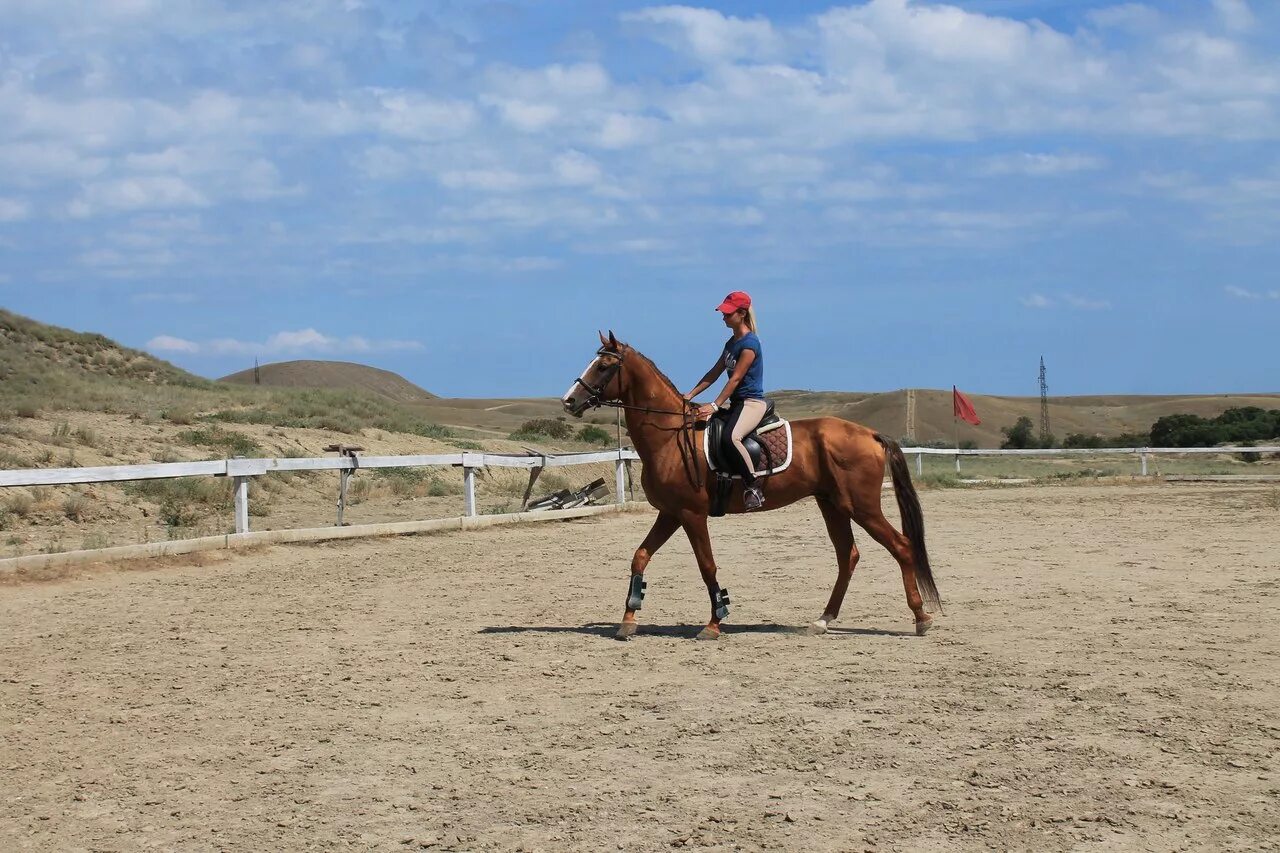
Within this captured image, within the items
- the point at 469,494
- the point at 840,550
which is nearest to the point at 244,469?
the point at 469,494

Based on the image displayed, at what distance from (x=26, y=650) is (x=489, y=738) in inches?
184

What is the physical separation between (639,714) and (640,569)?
2.81 meters

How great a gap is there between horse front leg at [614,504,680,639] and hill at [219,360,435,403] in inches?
5324

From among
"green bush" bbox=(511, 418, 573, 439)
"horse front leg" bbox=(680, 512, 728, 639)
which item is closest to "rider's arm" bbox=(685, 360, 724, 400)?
"horse front leg" bbox=(680, 512, 728, 639)

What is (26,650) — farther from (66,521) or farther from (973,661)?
(66,521)

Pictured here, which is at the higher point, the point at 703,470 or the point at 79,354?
the point at 79,354

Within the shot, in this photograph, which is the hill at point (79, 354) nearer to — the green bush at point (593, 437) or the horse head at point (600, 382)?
the green bush at point (593, 437)

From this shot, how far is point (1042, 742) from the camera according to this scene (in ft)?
20.5

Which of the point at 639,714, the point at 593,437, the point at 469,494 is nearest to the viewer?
the point at 639,714

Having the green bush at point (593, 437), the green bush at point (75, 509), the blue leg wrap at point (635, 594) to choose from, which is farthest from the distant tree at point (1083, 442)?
the blue leg wrap at point (635, 594)

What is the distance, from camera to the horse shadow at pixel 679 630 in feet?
32.8

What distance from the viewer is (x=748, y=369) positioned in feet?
Answer: 32.8

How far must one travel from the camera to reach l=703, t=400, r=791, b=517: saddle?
10039mm

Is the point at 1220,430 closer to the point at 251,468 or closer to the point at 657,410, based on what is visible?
the point at 251,468
